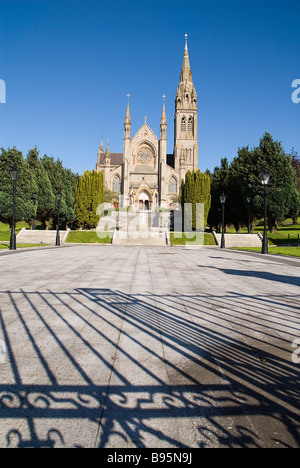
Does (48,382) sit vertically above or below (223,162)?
A: below

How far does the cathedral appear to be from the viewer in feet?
196

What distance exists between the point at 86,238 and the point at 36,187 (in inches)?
383

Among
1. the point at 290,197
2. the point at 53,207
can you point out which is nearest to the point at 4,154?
the point at 53,207

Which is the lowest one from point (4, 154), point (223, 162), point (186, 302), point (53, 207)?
point (186, 302)

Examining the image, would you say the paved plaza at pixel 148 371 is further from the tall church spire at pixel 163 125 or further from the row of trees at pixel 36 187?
the tall church spire at pixel 163 125

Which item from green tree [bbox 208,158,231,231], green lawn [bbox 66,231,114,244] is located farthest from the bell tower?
green lawn [bbox 66,231,114,244]

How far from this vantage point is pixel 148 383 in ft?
8.66

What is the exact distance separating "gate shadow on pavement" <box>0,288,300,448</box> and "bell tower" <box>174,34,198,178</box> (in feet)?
199

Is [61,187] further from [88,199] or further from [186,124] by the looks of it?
[186,124]

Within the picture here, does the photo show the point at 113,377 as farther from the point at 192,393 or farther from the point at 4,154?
the point at 4,154

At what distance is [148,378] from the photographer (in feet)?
8.96

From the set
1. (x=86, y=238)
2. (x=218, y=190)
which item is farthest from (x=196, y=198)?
(x=86, y=238)

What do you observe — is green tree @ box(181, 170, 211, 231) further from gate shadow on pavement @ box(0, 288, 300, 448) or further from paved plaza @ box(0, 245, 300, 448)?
gate shadow on pavement @ box(0, 288, 300, 448)
